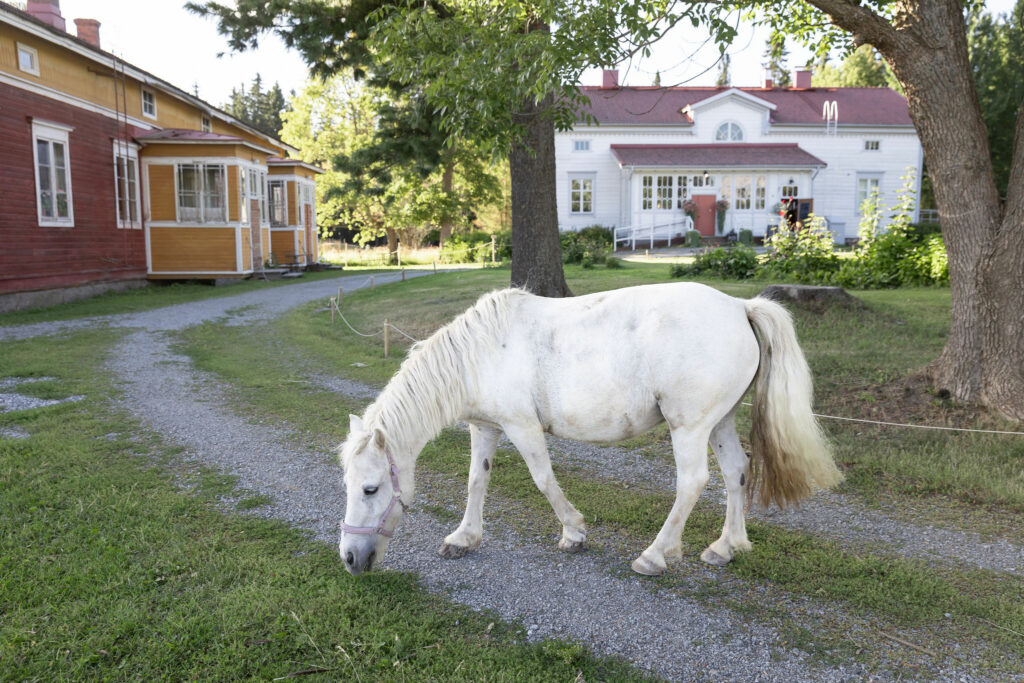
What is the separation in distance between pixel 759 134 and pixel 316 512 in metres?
34.3

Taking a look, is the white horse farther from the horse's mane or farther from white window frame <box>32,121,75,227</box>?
white window frame <box>32,121,75,227</box>

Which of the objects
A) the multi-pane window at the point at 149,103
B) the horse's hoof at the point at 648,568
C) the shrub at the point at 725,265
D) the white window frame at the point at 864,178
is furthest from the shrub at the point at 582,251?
the white window frame at the point at 864,178

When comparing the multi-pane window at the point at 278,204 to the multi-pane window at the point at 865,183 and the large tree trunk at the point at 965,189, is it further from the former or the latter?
the multi-pane window at the point at 865,183

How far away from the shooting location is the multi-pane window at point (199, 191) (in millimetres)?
20891

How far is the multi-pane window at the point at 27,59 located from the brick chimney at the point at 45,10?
342 cm

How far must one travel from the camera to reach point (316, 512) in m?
4.76

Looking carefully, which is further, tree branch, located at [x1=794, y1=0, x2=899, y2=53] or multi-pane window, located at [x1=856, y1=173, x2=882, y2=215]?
multi-pane window, located at [x1=856, y1=173, x2=882, y2=215]

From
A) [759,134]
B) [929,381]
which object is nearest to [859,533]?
[929,381]

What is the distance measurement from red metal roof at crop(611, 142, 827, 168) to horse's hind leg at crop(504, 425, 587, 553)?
2891cm

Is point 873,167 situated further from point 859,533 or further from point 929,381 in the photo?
point 859,533

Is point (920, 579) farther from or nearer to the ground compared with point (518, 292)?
nearer to the ground

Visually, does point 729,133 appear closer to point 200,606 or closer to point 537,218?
point 537,218

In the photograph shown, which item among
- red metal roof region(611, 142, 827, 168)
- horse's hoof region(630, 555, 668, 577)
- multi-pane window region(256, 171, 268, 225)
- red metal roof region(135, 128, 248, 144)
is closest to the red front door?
red metal roof region(611, 142, 827, 168)

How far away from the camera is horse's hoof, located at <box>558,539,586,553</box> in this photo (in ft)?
13.5
